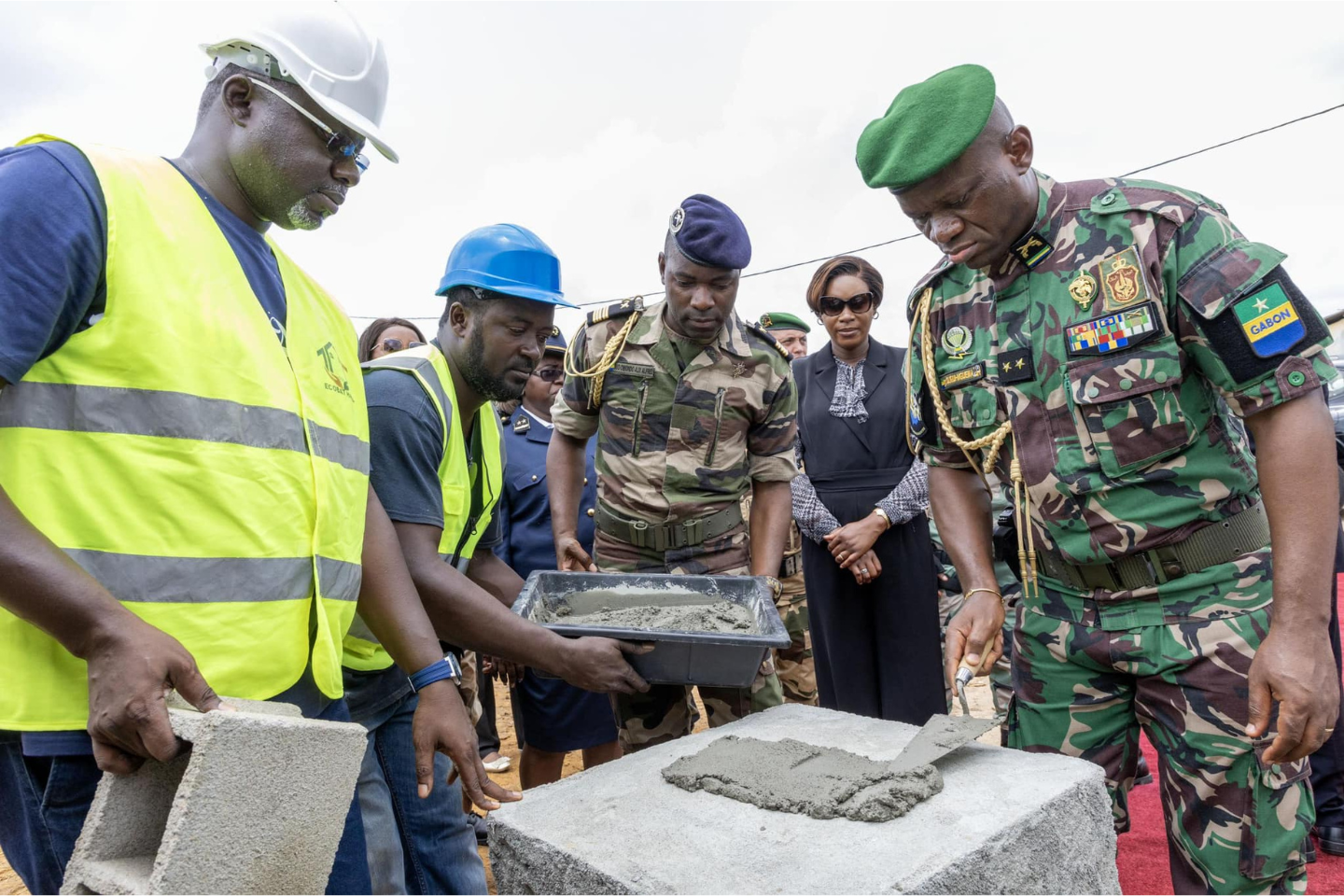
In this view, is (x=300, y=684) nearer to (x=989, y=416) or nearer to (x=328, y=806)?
(x=328, y=806)

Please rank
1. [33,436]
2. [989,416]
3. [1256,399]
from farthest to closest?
[989,416] → [1256,399] → [33,436]

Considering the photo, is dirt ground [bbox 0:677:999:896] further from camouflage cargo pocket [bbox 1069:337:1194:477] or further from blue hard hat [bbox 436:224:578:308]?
blue hard hat [bbox 436:224:578:308]

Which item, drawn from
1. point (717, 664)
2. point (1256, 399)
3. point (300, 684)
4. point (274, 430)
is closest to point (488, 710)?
point (717, 664)

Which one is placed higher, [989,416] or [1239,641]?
[989,416]

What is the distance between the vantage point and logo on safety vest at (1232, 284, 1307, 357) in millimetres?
1810

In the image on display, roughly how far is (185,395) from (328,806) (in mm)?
651

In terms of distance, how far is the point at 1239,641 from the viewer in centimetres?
189

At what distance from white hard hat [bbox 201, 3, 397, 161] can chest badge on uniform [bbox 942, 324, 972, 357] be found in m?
1.48

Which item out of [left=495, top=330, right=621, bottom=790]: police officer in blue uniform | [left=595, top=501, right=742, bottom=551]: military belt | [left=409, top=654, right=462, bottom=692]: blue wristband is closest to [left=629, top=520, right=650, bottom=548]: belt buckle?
[left=595, top=501, right=742, bottom=551]: military belt

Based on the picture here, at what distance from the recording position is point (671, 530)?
330cm

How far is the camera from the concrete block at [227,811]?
110cm

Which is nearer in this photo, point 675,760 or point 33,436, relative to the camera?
point 33,436

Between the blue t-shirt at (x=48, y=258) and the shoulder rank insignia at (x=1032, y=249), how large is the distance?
1905 millimetres

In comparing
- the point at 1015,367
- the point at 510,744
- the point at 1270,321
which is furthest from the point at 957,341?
the point at 510,744
